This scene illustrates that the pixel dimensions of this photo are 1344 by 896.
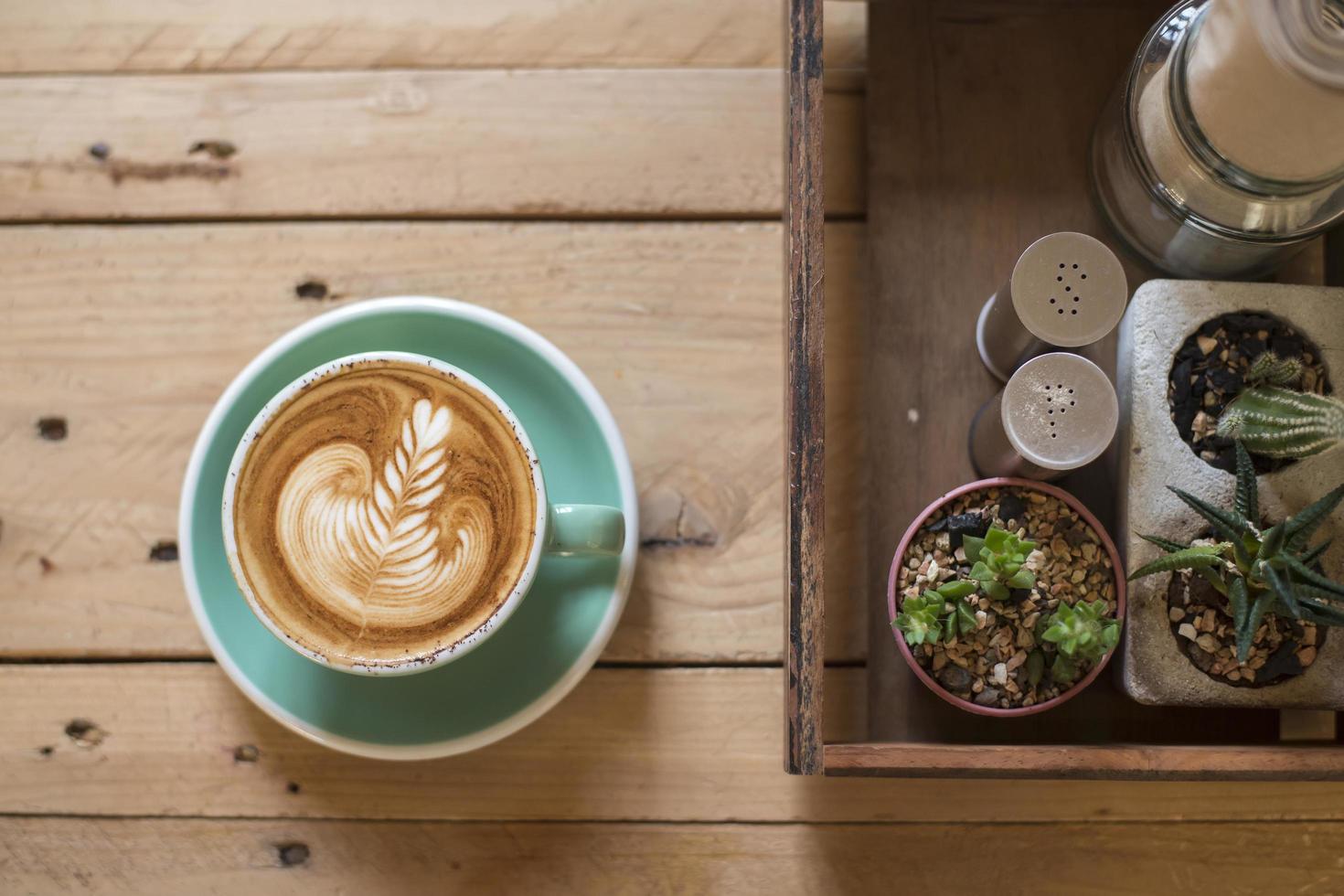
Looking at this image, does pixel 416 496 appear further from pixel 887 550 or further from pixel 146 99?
pixel 146 99

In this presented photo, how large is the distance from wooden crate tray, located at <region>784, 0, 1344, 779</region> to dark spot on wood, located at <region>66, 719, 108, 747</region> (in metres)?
0.65

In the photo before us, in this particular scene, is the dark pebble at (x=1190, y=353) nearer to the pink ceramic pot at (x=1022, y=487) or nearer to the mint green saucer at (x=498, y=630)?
→ the pink ceramic pot at (x=1022, y=487)

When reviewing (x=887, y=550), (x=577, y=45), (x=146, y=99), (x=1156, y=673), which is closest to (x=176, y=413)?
(x=146, y=99)

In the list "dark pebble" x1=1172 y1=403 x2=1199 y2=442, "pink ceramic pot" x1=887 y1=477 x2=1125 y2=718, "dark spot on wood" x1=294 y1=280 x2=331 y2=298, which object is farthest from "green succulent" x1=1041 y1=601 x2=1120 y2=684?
"dark spot on wood" x1=294 y1=280 x2=331 y2=298

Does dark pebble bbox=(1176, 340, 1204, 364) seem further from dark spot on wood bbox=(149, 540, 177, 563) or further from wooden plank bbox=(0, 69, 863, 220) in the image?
dark spot on wood bbox=(149, 540, 177, 563)

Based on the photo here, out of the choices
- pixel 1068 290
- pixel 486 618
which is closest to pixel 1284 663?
pixel 1068 290

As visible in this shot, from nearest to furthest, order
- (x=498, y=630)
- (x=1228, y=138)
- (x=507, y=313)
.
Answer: (x=1228, y=138) < (x=498, y=630) < (x=507, y=313)

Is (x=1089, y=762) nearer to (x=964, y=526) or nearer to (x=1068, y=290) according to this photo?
(x=964, y=526)

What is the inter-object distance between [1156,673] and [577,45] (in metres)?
0.70

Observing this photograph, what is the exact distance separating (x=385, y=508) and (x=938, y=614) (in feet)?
1.29

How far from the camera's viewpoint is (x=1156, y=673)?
2.24 ft

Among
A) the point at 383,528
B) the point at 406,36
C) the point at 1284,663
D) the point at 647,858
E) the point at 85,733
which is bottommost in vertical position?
the point at 647,858

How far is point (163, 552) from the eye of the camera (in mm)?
860

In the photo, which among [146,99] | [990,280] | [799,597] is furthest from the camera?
[146,99]
